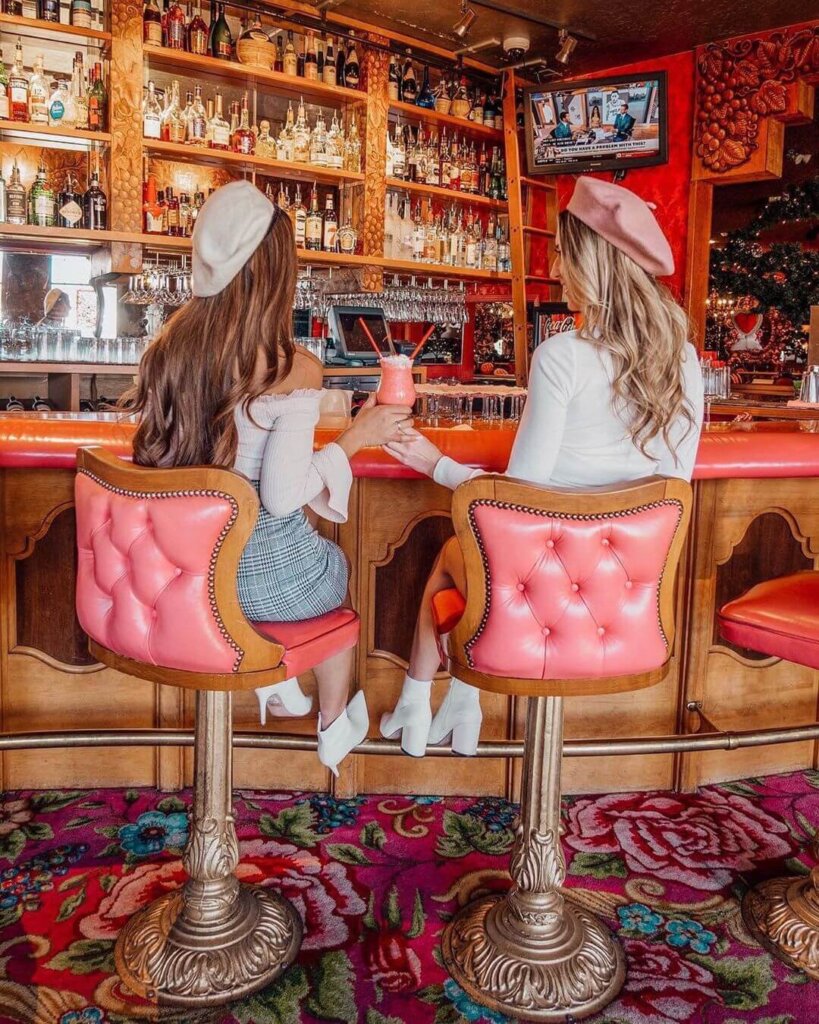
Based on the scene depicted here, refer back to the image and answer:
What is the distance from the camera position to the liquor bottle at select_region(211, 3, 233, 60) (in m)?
4.78

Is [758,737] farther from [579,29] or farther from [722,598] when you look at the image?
[579,29]

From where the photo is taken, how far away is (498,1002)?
1676 mm

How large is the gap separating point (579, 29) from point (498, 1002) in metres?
5.47

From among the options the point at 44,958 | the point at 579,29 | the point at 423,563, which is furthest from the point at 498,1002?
the point at 579,29

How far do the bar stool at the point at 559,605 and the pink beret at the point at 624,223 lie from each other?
1.56 feet

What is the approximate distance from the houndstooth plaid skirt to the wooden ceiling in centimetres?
398

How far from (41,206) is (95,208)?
0.81ft

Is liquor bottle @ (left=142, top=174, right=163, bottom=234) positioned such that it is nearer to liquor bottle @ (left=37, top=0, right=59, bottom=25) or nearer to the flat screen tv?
liquor bottle @ (left=37, top=0, right=59, bottom=25)

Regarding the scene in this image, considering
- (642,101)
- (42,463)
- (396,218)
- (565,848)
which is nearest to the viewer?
(42,463)

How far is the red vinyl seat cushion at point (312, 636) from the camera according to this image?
162 centimetres

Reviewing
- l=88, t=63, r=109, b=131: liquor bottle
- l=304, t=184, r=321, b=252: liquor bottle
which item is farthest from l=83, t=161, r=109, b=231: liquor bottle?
l=304, t=184, r=321, b=252: liquor bottle

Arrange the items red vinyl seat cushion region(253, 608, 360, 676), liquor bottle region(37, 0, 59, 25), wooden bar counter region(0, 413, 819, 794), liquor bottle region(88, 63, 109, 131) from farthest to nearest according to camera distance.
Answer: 1. liquor bottle region(88, 63, 109, 131)
2. liquor bottle region(37, 0, 59, 25)
3. wooden bar counter region(0, 413, 819, 794)
4. red vinyl seat cushion region(253, 608, 360, 676)

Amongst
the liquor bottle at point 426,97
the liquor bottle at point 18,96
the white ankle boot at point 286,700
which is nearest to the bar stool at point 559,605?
the white ankle boot at point 286,700

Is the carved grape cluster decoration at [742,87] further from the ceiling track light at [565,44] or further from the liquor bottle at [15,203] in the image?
the liquor bottle at [15,203]
